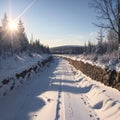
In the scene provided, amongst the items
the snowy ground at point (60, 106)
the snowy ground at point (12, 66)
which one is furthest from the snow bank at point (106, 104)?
the snowy ground at point (12, 66)

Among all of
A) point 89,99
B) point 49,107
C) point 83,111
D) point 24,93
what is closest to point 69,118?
point 83,111

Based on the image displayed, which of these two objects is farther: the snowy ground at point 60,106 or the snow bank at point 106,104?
the snowy ground at point 60,106

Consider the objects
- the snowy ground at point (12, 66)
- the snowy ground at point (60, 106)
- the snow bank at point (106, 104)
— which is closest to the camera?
the snow bank at point (106, 104)

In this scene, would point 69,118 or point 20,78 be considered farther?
point 20,78

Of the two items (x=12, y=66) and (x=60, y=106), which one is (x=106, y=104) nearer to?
(x=60, y=106)

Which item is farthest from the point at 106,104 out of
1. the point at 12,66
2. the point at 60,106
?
the point at 12,66

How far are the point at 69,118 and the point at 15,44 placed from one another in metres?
59.9

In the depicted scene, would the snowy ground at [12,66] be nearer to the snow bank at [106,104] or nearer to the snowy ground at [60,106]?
the snowy ground at [60,106]

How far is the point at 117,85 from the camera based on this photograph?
1259 centimetres

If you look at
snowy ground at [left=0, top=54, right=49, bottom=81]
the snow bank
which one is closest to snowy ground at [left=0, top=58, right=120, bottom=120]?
the snow bank

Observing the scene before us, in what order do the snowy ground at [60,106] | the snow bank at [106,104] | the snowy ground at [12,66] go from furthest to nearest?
the snowy ground at [12,66] → the snowy ground at [60,106] → the snow bank at [106,104]

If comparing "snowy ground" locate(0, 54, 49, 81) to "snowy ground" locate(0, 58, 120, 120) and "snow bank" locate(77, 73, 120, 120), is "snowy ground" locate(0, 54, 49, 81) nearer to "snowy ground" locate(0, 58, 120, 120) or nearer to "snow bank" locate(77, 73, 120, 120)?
"snowy ground" locate(0, 58, 120, 120)

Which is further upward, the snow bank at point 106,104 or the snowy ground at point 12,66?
the snowy ground at point 12,66

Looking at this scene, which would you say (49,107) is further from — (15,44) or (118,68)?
(15,44)
